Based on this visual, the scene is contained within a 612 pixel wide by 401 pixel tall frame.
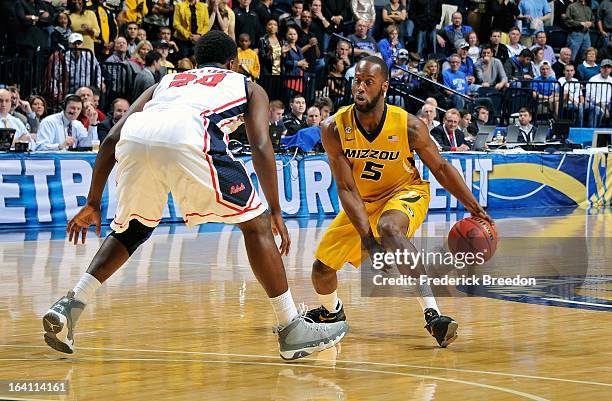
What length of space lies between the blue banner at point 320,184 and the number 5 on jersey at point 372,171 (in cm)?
770

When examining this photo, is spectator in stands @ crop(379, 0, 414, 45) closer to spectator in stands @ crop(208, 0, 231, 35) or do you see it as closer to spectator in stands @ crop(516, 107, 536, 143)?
spectator in stands @ crop(516, 107, 536, 143)

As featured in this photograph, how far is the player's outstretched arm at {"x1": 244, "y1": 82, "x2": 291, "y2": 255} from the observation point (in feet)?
20.1

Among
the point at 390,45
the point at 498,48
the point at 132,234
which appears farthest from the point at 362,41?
the point at 132,234

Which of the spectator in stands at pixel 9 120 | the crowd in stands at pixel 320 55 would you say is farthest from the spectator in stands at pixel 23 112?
the spectator in stands at pixel 9 120

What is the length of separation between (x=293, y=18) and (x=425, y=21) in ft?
12.1

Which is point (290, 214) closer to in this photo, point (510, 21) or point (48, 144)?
point (48, 144)

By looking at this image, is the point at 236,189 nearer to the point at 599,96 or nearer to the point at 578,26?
the point at 599,96

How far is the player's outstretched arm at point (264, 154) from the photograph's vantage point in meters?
6.13

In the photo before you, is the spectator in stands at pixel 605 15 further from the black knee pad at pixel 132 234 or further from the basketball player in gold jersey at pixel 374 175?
the black knee pad at pixel 132 234

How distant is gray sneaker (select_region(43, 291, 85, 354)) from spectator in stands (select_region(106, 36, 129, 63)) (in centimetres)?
1235

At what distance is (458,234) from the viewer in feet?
27.3

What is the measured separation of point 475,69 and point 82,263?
535 inches

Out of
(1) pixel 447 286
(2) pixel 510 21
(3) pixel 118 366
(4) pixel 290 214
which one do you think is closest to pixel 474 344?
(3) pixel 118 366

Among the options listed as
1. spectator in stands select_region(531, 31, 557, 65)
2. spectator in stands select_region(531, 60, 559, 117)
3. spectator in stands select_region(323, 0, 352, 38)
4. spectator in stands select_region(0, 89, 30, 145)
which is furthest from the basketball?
spectator in stands select_region(531, 31, 557, 65)
